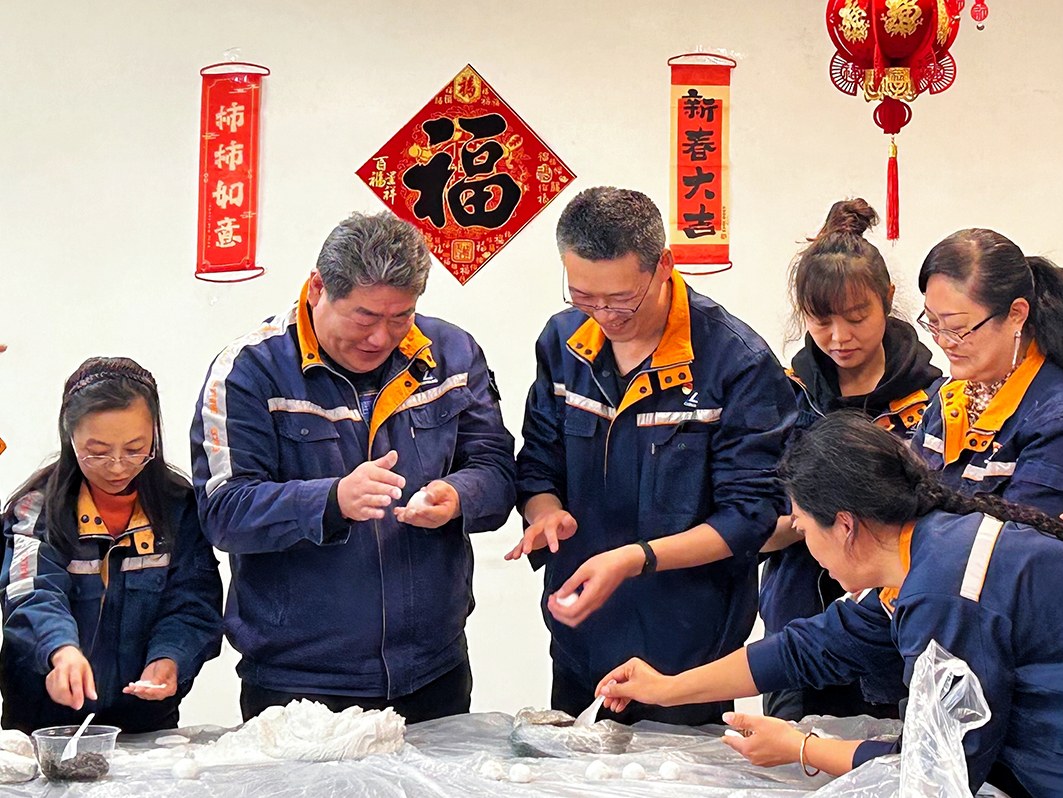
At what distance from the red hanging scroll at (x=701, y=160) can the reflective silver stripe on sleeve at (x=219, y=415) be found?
184 cm

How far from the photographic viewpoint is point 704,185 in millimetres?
3713

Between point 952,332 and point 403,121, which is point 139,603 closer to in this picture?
point 952,332

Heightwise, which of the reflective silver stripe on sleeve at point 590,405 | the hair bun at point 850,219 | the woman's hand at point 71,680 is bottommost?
the woman's hand at point 71,680

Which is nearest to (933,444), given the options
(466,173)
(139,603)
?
(139,603)

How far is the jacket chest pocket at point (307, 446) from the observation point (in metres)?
2.11

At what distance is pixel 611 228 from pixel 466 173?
6.01ft

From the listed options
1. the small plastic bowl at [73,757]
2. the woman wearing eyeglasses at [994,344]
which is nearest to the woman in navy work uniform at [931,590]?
the woman wearing eyeglasses at [994,344]

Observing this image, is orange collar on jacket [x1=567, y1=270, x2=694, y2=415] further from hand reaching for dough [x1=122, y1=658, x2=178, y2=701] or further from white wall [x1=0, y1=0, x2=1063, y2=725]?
white wall [x1=0, y1=0, x2=1063, y2=725]

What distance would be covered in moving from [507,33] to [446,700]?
225cm

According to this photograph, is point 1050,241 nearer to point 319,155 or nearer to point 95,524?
point 319,155

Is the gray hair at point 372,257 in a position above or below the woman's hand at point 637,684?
above

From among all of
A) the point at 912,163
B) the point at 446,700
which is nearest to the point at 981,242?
the point at 446,700

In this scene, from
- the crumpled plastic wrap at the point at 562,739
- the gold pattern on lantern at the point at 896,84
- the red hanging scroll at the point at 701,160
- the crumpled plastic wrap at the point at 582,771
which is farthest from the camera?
the red hanging scroll at the point at 701,160

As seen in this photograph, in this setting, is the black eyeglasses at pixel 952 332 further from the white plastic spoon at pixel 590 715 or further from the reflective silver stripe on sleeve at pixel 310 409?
the reflective silver stripe on sleeve at pixel 310 409
